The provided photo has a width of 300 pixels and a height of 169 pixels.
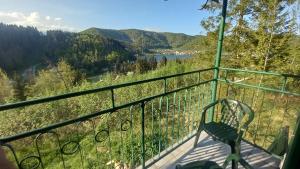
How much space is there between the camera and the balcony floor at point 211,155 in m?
2.37

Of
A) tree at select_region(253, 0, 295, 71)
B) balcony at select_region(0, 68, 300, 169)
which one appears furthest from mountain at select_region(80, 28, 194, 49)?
tree at select_region(253, 0, 295, 71)

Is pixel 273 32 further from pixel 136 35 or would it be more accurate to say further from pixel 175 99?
pixel 136 35

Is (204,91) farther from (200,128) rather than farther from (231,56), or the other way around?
(231,56)

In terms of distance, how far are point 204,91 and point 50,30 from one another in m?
53.3

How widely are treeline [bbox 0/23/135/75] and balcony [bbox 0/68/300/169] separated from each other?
31.0m

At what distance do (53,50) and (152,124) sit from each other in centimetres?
4550

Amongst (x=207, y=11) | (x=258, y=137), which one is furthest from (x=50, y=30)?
(x=258, y=137)

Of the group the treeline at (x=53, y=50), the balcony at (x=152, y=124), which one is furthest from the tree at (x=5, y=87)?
the treeline at (x=53, y=50)

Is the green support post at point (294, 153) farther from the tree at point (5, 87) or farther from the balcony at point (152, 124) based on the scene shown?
the tree at point (5, 87)

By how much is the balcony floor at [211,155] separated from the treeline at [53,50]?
38.7 meters

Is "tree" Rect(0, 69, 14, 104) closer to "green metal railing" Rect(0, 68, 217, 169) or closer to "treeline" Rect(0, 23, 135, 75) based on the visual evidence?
"green metal railing" Rect(0, 68, 217, 169)

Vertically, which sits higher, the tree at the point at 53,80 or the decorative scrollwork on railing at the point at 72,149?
the decorative scrollwork on railing at the point at 72,149

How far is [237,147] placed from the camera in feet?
6.79

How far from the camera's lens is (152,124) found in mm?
2523
